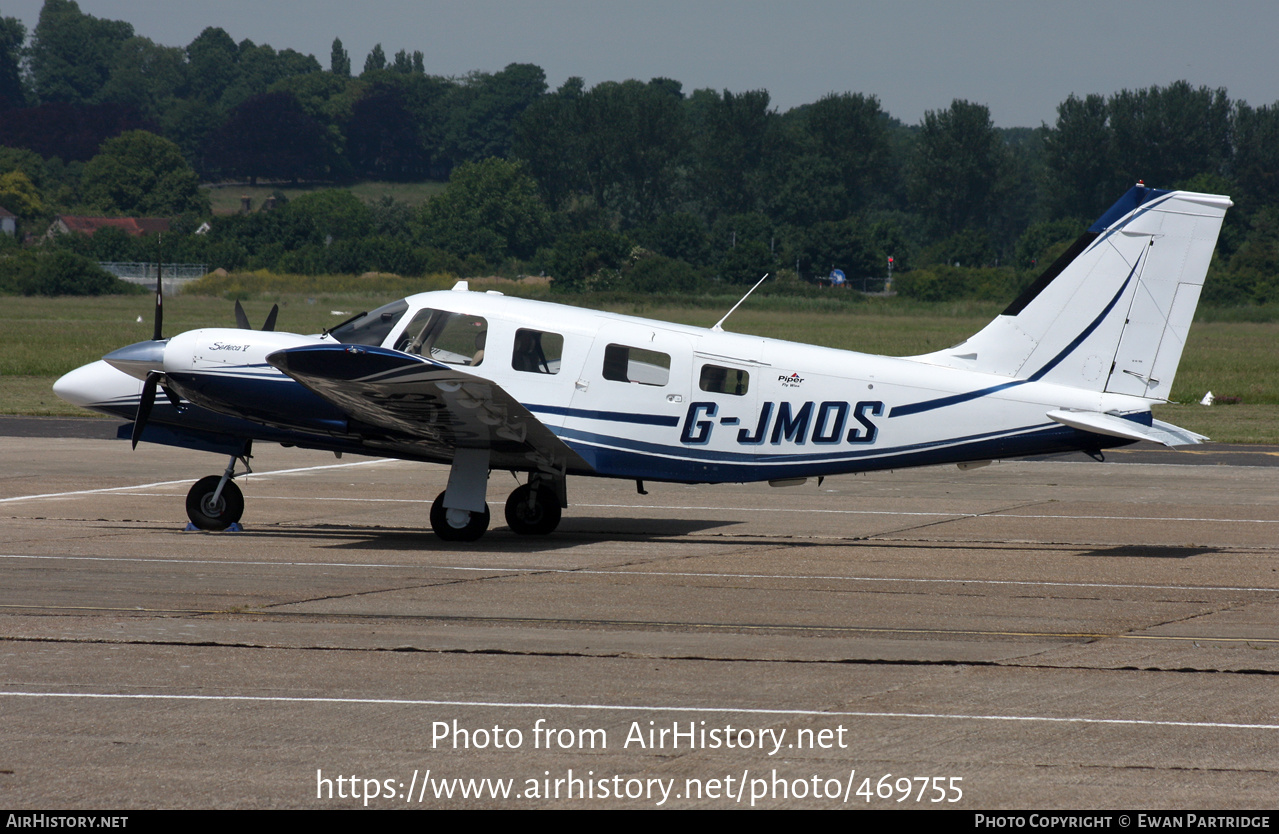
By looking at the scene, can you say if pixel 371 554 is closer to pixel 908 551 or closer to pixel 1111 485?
pixel 908 551

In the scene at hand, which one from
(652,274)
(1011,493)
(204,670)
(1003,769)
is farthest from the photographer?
(652,274)

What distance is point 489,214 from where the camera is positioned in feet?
383

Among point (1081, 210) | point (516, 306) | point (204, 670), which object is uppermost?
point (1081, 210)

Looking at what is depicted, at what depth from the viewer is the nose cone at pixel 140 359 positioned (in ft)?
45.4

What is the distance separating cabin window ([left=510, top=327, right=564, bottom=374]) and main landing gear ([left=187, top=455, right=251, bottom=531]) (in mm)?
3443

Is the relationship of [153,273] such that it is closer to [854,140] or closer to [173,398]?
[854,140]

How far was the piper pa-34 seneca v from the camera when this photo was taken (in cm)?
1361

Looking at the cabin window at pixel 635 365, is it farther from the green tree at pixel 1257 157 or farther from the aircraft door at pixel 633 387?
the green tree at pixel 1257 157

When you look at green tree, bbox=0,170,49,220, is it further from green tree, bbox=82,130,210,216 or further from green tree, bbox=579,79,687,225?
green tree, bbox=579,79,687,225

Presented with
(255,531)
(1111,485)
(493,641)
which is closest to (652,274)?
(1111,485)

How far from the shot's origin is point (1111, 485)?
65.7ft

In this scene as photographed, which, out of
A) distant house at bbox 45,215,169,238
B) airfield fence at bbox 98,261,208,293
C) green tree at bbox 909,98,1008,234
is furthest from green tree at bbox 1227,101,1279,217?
distant house at bbox 45,215,169,238

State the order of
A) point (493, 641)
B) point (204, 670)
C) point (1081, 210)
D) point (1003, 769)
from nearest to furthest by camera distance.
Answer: point (1003, 769) < point (204, 670) < point (493, 641) < point (1081, 210)
